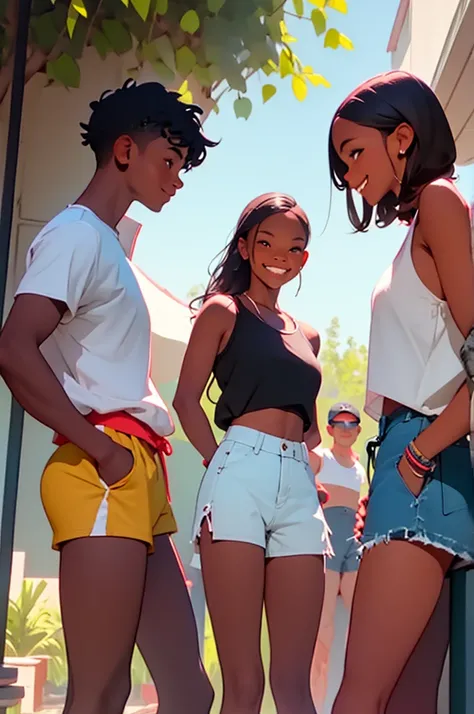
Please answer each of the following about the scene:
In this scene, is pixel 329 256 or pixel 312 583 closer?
pixel 312 583

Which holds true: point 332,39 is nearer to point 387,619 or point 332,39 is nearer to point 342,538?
point 342,538

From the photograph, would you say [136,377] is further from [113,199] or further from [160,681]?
[160,681]

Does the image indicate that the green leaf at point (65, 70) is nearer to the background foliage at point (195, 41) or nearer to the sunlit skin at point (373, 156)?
the background foliage at point (195, 41)

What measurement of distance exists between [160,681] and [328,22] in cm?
215

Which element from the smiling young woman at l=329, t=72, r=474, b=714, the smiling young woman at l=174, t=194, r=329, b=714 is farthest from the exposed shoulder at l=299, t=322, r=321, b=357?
the smiling young woman at l=329, t=72, r=474, b=714

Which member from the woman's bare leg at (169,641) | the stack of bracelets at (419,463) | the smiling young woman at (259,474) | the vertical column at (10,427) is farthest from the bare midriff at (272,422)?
the vertical column at (10,427)

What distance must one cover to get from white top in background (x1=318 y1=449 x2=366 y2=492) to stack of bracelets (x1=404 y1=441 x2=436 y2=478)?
7.13 ft

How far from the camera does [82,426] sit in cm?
141

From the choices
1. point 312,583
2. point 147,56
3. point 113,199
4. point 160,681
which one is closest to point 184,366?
point 113,199

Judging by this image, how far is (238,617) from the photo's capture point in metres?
1.52

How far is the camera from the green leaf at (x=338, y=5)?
2.66m

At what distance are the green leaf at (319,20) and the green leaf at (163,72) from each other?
0.51 metres

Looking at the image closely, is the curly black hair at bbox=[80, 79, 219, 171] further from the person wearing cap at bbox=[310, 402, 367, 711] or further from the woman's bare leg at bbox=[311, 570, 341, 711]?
the woman's bare leg at bbox=[311, 570, 341, 711]

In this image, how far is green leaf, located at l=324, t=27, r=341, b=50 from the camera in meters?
2.69
